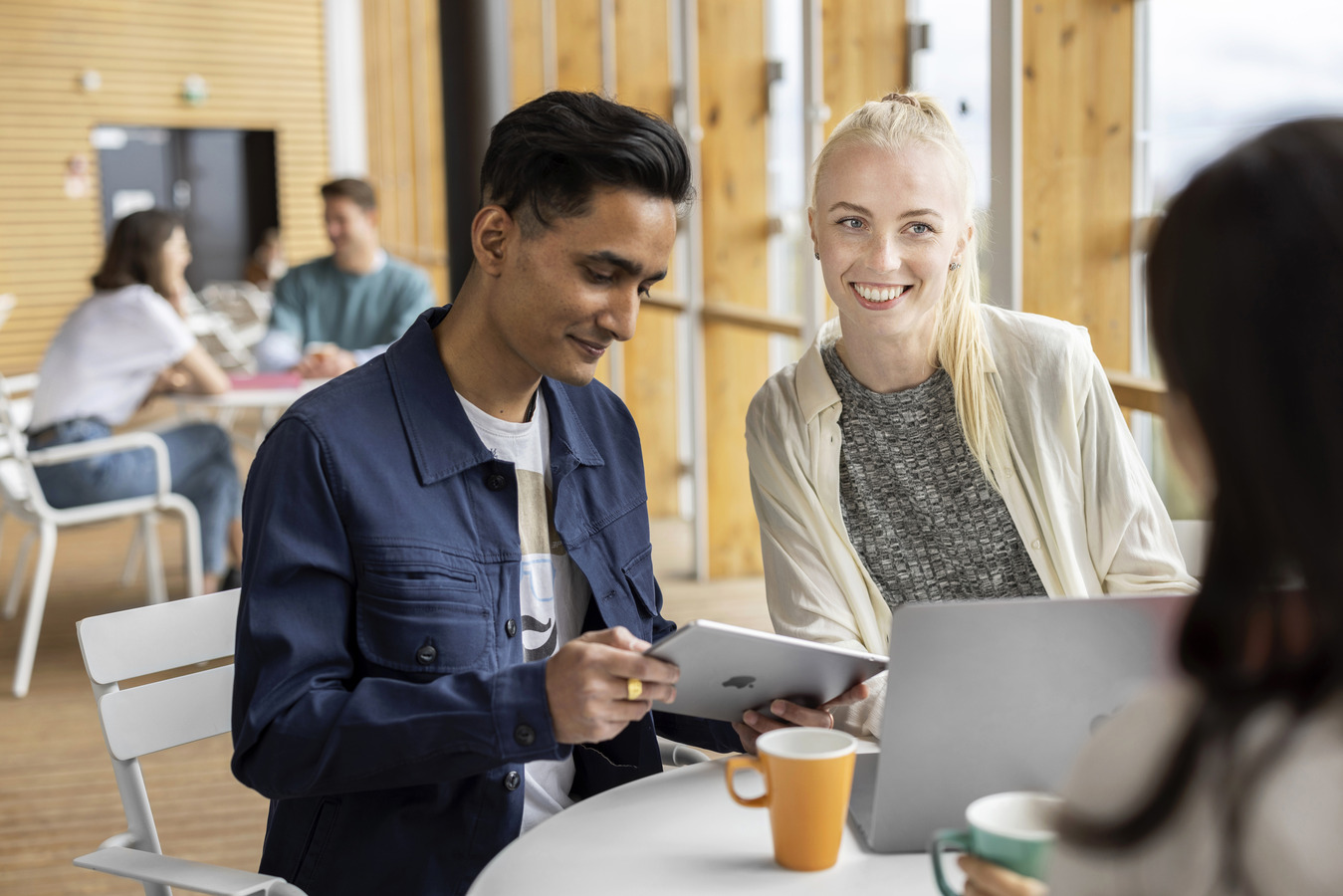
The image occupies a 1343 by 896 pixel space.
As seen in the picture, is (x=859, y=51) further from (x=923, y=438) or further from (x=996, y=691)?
(x=996, y=691)

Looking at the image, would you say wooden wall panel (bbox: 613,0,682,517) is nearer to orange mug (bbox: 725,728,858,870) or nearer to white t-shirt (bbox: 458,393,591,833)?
white t-shirt (bbox: 458,393,591,833)

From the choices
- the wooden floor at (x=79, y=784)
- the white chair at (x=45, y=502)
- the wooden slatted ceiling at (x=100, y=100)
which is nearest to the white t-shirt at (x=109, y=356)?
the white chair at (x=45, y=502)

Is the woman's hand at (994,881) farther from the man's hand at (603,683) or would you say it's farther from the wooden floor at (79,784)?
the wooden floor at (79,784)

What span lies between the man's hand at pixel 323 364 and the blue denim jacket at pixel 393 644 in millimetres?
3173

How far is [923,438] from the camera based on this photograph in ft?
5.81

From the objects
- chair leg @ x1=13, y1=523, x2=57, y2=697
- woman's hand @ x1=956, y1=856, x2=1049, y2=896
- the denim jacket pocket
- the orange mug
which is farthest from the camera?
chair leg @ x1=13, y1=523, x2=57, y2=697

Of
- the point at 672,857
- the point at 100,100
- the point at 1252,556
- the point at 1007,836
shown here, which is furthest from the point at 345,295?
the point at 100,100

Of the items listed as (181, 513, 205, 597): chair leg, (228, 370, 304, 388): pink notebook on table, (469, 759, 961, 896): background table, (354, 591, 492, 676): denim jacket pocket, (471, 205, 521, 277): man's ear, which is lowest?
(181, 513, 205, 597): chair leg

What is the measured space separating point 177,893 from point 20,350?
38.5 feet

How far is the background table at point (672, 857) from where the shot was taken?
1.01 m

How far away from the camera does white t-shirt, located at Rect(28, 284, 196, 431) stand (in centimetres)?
426

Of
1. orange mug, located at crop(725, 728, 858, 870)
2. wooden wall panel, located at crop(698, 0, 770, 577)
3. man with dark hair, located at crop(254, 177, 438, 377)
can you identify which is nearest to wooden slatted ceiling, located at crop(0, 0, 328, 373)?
man with dark hair, located at crop(254, 177, 438, 377)

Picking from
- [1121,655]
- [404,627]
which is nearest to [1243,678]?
[1121,655]

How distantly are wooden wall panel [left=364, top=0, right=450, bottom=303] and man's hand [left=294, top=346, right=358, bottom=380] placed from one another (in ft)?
15.4
